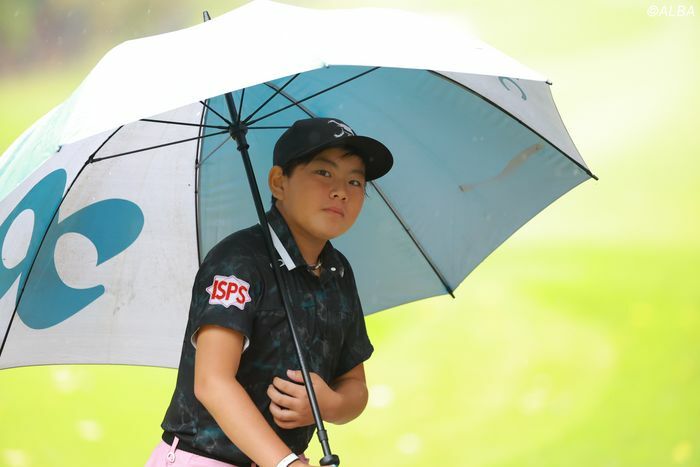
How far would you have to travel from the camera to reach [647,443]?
11.0ft

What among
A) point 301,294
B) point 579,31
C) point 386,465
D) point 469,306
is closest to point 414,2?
point 579,31

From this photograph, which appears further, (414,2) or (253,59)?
(414,2)

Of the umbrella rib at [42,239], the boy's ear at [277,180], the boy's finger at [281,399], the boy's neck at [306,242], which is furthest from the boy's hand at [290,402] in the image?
the umbrella rib at [42,239]

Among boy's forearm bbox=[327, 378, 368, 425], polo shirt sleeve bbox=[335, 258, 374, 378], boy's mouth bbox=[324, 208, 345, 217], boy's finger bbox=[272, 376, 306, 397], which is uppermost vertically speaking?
boy's mouth bbox=[324, 208, 345, 217]

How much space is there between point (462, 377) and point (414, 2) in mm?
1341

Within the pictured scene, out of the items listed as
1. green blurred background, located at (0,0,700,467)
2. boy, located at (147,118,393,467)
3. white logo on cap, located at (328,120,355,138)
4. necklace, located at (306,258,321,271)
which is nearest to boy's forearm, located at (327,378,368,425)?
boy, located at (147,118,393,467)

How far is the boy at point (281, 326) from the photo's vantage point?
4.88 feet

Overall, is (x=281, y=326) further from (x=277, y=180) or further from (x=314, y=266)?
(x=277, y=180)

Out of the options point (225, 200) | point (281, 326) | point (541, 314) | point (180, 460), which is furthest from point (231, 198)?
point (541, 314)

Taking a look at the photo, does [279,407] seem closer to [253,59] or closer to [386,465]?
[253,59]

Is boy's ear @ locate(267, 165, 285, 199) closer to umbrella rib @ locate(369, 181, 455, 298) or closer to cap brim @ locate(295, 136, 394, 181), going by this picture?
cap brim @ locate(295, 136, 394, 181)

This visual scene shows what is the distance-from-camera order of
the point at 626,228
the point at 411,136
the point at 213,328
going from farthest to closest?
1. the point at 626,228
2. the point at 411,136
3. the point at 213,328

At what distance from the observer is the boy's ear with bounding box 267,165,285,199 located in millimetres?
1721

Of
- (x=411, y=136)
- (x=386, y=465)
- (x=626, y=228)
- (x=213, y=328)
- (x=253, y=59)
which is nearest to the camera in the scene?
(x=253, y=59)
